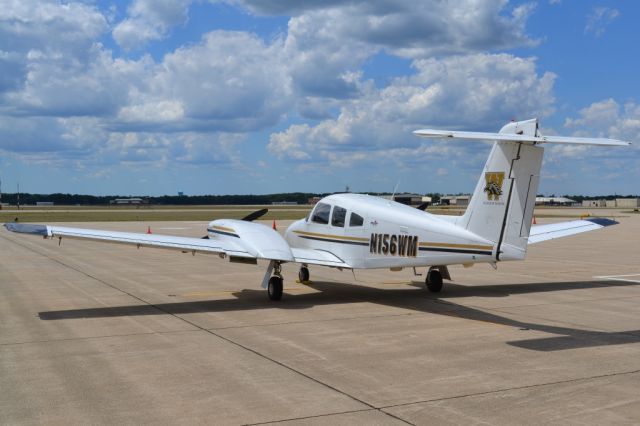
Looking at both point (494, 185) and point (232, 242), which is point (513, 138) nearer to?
point (494, 185)

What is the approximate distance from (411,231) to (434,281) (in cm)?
312

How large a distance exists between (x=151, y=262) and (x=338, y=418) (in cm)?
1992

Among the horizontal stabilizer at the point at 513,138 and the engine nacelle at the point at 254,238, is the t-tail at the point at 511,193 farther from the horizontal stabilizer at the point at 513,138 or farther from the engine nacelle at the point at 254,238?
the engine nacelle at the point at 254,238

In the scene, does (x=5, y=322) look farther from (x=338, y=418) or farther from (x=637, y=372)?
(x=637, y=372)

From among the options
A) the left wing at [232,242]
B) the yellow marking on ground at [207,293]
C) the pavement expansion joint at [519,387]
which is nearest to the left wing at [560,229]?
the left wing at [232,242]

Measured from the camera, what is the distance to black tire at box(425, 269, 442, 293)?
55.3 ft

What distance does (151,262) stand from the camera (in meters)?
25.5

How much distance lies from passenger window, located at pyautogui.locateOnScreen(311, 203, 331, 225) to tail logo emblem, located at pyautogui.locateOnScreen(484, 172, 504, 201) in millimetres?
4273

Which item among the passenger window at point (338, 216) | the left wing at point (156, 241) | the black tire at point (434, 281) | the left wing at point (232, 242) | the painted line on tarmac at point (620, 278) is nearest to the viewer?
the left wing at point (156, 241)

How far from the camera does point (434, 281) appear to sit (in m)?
16.9

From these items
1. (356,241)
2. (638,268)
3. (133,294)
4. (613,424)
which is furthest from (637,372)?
(638,268)

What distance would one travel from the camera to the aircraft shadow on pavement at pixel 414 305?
10.8 meters

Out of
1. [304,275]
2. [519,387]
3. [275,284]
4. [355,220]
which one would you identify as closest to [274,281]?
[275,284]

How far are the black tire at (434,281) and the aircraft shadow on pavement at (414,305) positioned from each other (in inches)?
9.2
